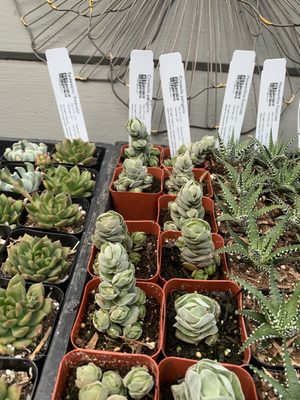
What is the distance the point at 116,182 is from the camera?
3.37 ft

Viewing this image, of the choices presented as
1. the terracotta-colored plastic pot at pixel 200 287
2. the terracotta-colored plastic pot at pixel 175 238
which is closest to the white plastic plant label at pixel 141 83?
the terracotta-colored plastic pot at pixel 175 238

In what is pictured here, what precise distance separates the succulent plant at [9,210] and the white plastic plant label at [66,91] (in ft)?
0.98

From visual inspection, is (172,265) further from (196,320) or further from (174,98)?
(174,98)

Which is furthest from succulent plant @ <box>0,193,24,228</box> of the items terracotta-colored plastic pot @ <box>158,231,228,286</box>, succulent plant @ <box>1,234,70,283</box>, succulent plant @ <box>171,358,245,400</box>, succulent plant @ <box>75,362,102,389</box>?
succulent plant @ <box>171,358,245,400</box>

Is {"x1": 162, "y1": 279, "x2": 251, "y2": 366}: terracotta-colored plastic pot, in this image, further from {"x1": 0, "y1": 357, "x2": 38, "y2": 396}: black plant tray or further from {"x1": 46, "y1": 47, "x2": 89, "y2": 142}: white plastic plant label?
{"x1": 46, "y1": 47, "x2": 89, "y2": 142}: white plastic plant label

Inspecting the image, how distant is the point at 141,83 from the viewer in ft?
3.58

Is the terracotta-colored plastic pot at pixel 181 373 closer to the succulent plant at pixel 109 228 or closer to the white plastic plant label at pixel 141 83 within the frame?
the succulent plant at pixel 109 228

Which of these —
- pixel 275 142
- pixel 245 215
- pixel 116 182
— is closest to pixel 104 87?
pixel 116 182

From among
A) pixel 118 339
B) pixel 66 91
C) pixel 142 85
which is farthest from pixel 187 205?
pixel 66 91

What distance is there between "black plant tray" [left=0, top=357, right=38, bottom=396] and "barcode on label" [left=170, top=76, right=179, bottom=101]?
31.1 inches

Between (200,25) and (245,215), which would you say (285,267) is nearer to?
(245,215)

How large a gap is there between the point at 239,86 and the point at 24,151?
2.20 ft

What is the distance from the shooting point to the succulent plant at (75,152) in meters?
1.15

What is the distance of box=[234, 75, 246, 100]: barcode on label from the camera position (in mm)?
1080
